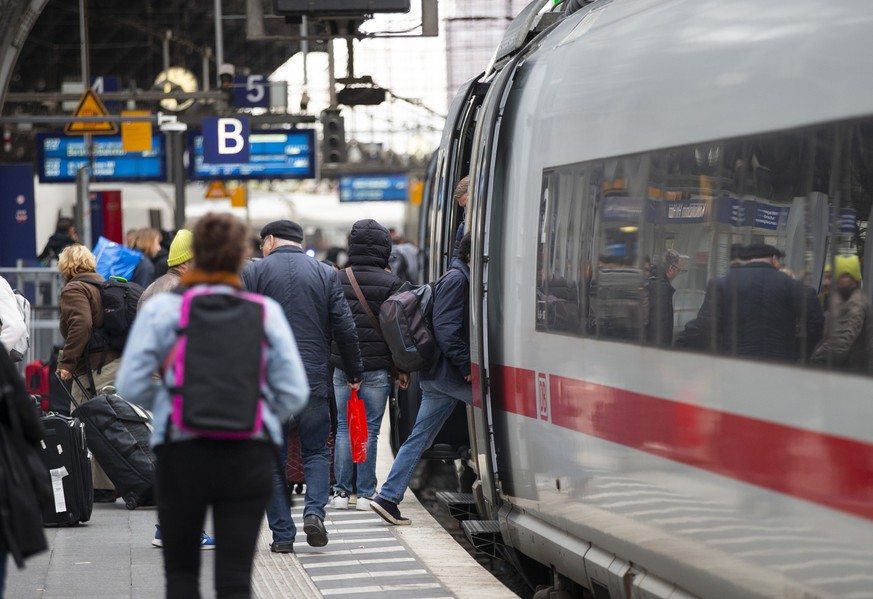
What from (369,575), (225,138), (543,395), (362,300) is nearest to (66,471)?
(362,300)

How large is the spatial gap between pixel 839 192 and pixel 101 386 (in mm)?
6818

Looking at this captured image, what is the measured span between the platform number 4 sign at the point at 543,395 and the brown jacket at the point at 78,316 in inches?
154

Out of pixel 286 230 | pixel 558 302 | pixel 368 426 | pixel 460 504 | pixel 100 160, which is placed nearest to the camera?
pixel 558 302

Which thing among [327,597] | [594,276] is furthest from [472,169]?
[327,597]

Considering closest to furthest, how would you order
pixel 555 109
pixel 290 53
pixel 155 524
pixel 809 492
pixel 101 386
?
pixel 809 492
pixel 555 109
pixel 155 524
pixel 101 386
pixel 290 53

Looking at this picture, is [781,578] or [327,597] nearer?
[781,578]

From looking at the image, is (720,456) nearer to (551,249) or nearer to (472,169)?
(551,249)

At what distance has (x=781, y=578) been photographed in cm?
490

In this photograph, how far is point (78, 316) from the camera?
33.4 ft

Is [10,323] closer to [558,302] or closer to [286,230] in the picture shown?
[286,230]

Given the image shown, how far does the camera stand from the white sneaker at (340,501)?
9.86 metres

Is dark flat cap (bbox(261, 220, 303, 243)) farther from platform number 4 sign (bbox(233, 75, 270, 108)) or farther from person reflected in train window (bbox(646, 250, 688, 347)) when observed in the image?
platform number 4 sign (bbox(233, 75, 270, 108))

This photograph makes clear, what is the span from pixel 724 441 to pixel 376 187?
50.2 meters

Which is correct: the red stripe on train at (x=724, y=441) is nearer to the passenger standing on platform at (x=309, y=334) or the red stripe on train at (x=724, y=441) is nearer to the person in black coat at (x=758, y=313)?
the person in black coat at (x=758, y=313)
